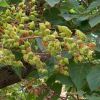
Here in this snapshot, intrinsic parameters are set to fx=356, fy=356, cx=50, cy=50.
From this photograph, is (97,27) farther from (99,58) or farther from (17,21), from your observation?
(17,21)

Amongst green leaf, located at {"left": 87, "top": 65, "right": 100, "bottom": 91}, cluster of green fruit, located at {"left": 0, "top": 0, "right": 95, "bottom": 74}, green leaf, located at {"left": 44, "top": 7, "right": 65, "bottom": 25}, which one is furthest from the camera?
green leaf, located at {"left": 44, "top": 7, "right": 65, "bottom": 25}

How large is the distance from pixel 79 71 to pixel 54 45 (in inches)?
9.1

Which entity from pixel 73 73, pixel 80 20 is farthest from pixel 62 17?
pixel 73 73

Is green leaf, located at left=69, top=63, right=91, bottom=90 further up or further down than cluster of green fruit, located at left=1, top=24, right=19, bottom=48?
further down

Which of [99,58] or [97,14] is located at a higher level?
[97,14]

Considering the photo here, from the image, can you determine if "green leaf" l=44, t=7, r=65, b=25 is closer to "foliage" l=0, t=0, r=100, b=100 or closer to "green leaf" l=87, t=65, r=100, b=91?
"foliage" l=0, t=0, r=100, b=100

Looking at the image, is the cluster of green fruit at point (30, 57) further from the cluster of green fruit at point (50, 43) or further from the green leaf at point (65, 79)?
the green leaf at point (65, 79)

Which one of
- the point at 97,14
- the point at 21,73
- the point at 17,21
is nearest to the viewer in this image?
the point at 17,21

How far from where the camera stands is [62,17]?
986mm

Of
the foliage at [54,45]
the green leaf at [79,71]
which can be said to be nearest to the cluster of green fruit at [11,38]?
the foliage at [54,45]

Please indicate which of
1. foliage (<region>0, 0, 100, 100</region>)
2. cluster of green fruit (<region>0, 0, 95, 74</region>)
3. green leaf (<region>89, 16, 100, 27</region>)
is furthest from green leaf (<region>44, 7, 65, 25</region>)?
cluster of green fruit (<region>0, 0, 95, 74</region>)

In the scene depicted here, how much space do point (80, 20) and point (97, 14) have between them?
0.05 metres

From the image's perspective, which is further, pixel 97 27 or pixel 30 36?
pixel 97 27

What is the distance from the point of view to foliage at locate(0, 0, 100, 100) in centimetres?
68
